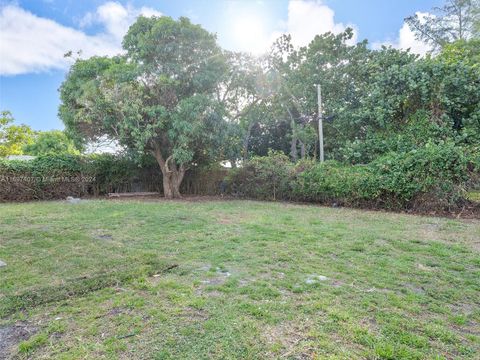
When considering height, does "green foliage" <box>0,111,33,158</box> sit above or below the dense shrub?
above

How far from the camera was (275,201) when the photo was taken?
33.7 ft

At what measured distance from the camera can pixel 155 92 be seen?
10.1 metres

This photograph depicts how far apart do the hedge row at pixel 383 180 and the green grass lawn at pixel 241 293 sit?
7.24 ft

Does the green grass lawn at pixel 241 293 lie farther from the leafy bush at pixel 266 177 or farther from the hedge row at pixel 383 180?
the leafy bush at pixel 266 177

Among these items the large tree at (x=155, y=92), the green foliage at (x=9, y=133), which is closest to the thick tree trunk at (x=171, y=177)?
the large tree at (x=155, y=92)

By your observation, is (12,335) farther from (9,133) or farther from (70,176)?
(9,133)

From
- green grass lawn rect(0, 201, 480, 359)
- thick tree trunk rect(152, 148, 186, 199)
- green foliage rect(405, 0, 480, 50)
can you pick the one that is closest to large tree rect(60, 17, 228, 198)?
thick tree trunk rect(152, 148, 186, 199)

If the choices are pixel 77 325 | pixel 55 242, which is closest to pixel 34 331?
pixel 77 325

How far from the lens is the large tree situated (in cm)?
940

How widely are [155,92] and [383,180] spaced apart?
747 cm

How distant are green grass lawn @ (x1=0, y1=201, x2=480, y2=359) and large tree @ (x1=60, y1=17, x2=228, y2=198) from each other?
5.01 meters

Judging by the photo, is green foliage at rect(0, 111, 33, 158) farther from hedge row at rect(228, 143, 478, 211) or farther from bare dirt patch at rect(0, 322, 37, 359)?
bare dirt patch at rect(0, 322, 37, 359)

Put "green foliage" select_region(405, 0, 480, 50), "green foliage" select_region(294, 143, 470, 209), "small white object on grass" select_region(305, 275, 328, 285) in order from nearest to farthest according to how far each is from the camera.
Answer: "small white object on grass" select_region(305, 275, 328, 285) < "green foliage" select_region(294, 143, 470, 209) < "green foliage" select_region(405, 0, 480, 50)

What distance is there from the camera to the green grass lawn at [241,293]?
1.97m
